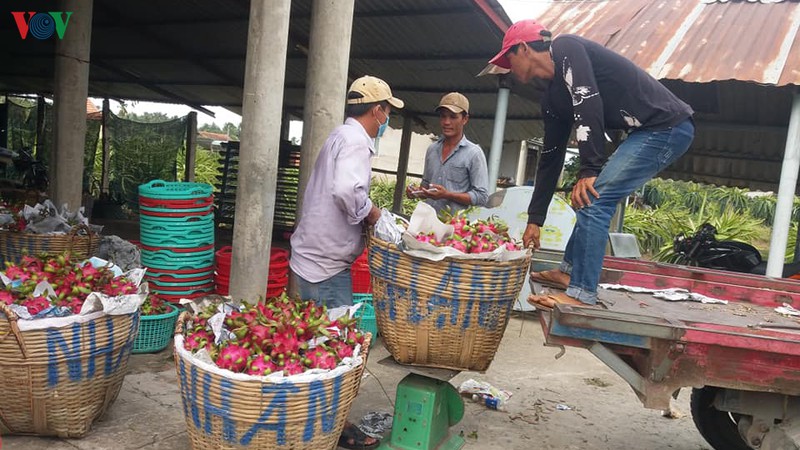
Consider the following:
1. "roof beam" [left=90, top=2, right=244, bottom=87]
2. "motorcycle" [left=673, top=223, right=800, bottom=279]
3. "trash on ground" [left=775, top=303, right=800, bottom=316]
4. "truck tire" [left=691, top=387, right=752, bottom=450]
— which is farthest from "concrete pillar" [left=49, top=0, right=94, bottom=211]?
"motorcycle" [left=673, top=223, right=800, bottom=279]

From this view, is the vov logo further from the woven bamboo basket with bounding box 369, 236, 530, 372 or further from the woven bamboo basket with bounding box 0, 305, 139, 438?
the woven bamboo basket with bounding box 369, 236, 530, 372

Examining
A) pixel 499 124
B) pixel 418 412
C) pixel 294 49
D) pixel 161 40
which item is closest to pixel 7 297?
pixel 418 412

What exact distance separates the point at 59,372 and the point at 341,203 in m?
1.62

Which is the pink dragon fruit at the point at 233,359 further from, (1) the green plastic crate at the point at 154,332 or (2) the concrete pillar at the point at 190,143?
(2) the concrete pillar at the point at 190,143

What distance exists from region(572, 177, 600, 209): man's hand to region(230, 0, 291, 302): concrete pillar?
2.28m

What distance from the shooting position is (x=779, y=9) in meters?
6.84

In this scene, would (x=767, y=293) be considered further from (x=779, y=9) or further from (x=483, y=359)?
(x=779, y=9)

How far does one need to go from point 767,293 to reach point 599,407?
1.52 metres

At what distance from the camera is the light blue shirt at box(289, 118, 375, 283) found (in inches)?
117

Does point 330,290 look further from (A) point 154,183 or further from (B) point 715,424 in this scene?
(A) point 154,183

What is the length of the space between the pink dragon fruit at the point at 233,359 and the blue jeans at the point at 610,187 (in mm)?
1609

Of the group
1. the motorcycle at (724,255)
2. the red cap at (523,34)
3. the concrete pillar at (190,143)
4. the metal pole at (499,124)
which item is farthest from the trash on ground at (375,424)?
the concrete pillar at (190,143)

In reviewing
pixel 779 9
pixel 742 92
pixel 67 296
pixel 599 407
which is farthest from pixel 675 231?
pixel 67 296

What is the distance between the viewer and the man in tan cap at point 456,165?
14.4 ft
